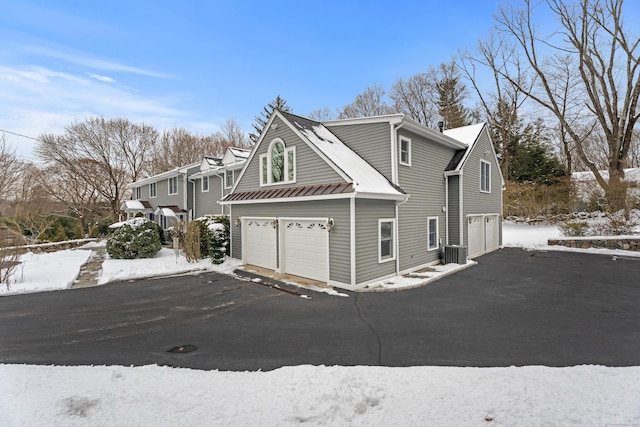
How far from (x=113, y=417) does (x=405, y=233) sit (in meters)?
9.26

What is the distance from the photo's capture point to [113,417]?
124 inches

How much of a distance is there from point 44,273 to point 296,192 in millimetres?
9882

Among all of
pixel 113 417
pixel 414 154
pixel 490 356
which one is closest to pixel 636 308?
pixel 490 356

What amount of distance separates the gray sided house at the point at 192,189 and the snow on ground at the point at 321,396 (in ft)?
44.4

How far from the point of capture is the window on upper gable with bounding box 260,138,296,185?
1107 centimetres

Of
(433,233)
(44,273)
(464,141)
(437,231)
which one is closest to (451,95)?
(464,141)

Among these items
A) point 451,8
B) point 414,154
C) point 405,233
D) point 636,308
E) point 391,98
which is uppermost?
point 391,98

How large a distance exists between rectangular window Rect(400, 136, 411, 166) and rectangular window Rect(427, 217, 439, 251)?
8.97 ft

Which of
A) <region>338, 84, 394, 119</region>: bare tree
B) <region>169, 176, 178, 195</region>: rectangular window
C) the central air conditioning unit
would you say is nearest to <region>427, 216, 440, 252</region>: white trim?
the central air conditioning unit

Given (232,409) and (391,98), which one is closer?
(232,409)

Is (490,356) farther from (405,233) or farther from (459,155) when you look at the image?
(459,155)

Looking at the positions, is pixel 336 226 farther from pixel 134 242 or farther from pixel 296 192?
pixel 134 242

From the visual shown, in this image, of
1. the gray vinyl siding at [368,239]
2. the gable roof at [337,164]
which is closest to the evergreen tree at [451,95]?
the gable roof at [337,164]

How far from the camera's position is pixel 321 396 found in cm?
352
